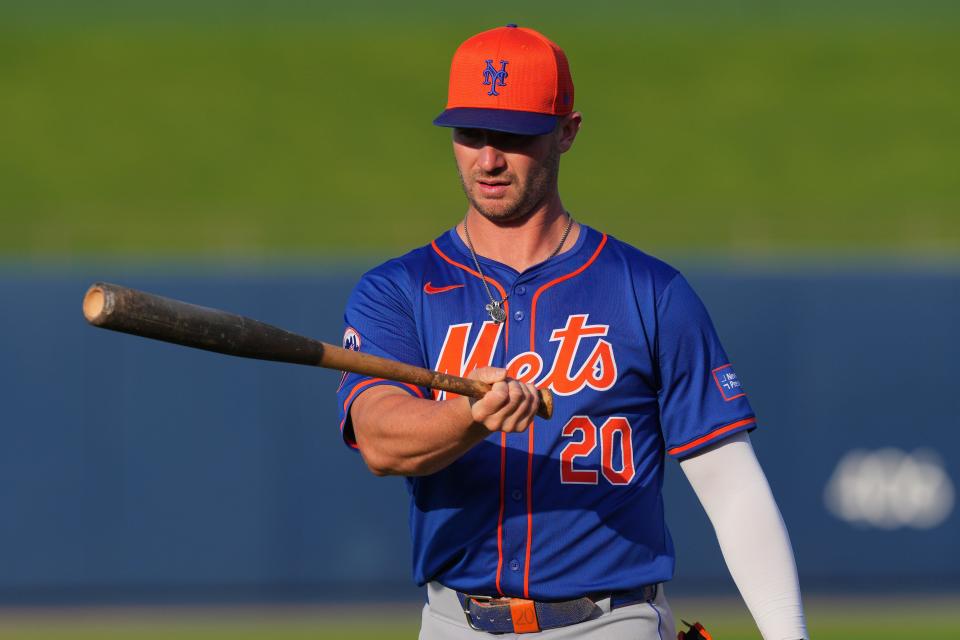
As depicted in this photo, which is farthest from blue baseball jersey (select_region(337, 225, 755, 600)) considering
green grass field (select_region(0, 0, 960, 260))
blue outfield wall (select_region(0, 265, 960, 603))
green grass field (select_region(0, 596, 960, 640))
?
green grass field (select_region(0, 0, 960, 260))

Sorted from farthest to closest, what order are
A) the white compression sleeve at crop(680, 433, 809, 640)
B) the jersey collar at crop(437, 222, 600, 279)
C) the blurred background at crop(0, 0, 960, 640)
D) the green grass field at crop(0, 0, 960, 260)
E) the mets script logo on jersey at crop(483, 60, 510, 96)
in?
the green grass field at crop(0, 0, 960, 260)
the blurred background at crop(0, 0, 960, 640)
the jersey collar at crop(437, 222, 600, 279)
the mets script logo on jersey at crop(483, 60, 510, 96)
the white compression sleeve at crop(680, 433, 809, 640)

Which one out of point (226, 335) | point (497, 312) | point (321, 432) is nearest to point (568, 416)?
point (497, 312)

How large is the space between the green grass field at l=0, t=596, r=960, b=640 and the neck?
677 centimetres

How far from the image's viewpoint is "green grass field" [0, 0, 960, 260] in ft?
81.7

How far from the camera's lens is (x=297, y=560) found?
464 inches

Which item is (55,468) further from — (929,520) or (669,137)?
(669,137)

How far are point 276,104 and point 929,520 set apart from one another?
738 inches

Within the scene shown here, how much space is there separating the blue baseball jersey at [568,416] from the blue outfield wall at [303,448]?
7.81m

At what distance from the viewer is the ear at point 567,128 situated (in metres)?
3.86

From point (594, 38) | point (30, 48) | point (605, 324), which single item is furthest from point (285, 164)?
point (605, 324)

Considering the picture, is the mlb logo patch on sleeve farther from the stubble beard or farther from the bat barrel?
the bat barrel

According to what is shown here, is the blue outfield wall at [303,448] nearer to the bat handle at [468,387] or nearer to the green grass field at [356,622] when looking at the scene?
the green grass field at [356,622]

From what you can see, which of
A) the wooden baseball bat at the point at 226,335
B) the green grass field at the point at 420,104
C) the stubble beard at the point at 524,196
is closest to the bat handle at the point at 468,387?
the wooden baseball bat at the point at 226,335

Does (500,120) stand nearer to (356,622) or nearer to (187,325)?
(187,325)
